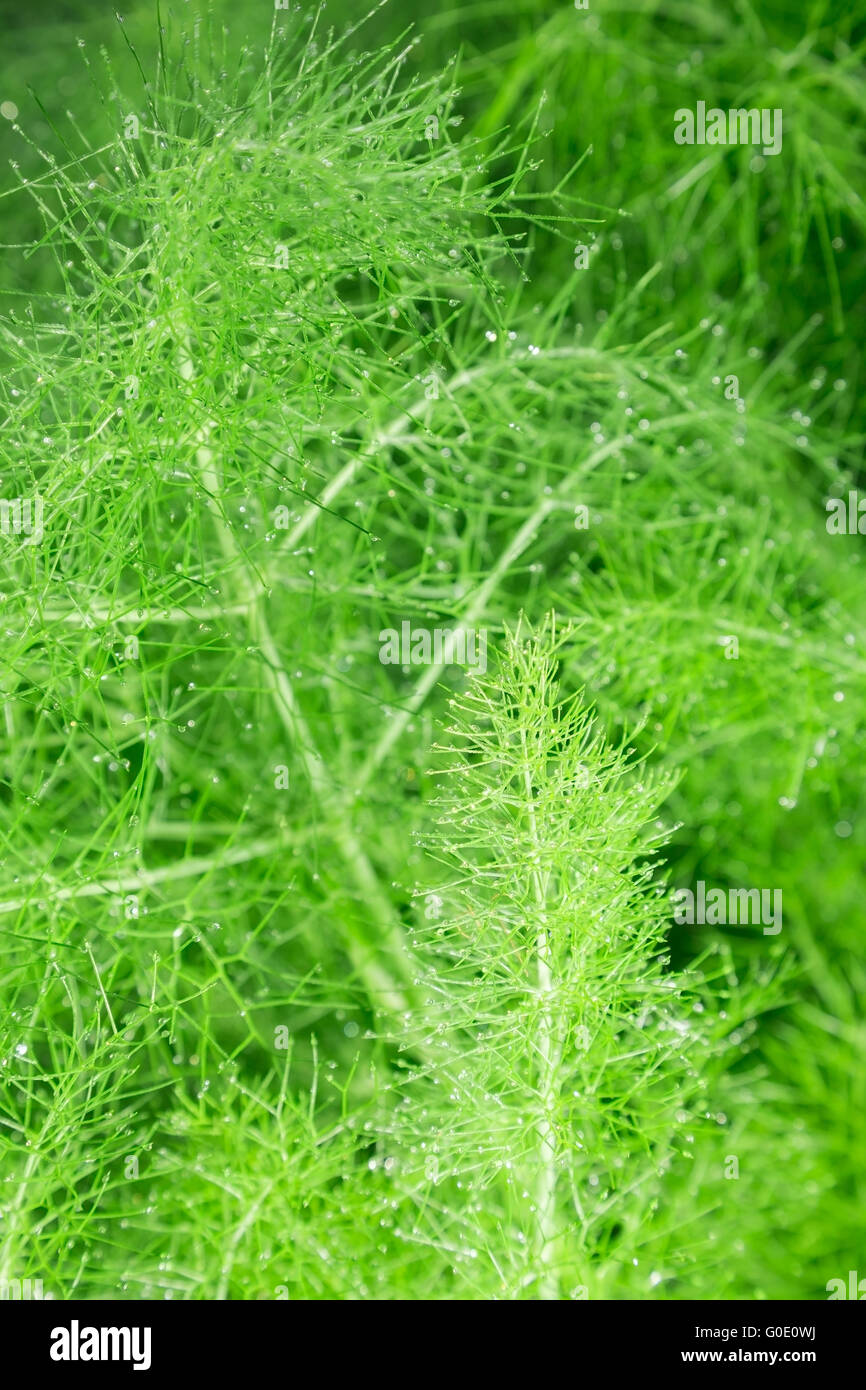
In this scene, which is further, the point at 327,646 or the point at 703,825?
the point at 703,825

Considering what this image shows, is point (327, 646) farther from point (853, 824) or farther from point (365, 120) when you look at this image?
point (853, 824)

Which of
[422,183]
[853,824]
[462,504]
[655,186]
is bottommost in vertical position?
[853,824]

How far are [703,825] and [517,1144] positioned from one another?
38 centimetres

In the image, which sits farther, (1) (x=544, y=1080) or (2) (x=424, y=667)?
(2) (x=424, y=667)

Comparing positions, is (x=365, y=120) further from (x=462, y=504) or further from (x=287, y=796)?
(x=287, y=796)

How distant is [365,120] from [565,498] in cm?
27

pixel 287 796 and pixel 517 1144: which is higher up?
pixel 287 796

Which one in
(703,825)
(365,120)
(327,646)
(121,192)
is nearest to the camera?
(121,192)

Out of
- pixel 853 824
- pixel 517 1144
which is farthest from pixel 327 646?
pixel 853 824

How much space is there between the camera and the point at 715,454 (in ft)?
2.79

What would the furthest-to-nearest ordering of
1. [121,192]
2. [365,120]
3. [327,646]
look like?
[327,646] < [365,120] < [121,192]

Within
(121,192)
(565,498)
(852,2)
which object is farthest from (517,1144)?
(852,2)

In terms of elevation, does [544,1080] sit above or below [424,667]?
below

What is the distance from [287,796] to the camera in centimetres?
82
